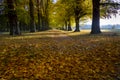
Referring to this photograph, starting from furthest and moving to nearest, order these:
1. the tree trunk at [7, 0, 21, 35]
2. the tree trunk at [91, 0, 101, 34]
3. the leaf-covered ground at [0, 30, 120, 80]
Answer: the tree trunk at [7, 0, 21, 35] < the tree trunk at [91, 0, 101, 34] < the leaf-covered ground at [0, 30, 120, 80]

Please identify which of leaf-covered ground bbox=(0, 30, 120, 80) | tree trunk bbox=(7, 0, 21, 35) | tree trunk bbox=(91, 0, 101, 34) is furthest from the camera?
tree trunk bbox=(7, 0, 21, 35)

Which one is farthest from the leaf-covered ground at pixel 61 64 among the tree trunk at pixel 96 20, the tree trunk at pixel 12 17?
the tree trunk at pixel 12 17

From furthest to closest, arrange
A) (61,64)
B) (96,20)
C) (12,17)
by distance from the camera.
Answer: (12,17), (96,20), (61,64)

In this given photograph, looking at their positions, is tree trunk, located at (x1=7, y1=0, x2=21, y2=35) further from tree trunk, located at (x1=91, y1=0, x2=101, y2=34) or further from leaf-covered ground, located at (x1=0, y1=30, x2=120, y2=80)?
leaf-covered ground, located at (x1=0, y1=30, x2=120, y2=80)

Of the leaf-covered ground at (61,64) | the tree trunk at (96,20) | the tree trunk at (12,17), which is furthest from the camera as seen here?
the tree trunk at (12,17)

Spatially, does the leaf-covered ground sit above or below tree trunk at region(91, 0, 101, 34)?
below

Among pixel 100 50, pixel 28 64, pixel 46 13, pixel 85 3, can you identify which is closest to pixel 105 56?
pixel 100 50

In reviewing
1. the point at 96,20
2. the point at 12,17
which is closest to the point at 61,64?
the point at 96,20

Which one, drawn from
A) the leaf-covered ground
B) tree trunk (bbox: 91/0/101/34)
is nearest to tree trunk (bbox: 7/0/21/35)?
tree trunk (bbox: 91/0/101/34)

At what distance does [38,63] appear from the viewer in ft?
29.5

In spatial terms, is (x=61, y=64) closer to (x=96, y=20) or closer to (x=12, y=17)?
(x=96, y=20)

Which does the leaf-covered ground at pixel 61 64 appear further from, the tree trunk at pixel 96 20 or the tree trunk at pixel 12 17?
the tree trunk at pixel 12 17

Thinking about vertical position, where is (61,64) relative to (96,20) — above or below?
below

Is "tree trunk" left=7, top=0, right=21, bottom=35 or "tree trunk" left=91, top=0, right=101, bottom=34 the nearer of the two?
"tree trunk" left=91, top=0, right=101, bottom=34
